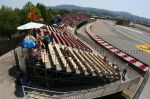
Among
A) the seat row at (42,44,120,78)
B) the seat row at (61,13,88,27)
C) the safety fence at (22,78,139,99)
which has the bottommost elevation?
the seat row at (61,13,88,27)

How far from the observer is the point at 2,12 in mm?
66375

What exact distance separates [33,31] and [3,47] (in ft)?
27.8

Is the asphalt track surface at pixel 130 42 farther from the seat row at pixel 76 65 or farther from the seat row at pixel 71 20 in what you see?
the seat row at pixel 71 20

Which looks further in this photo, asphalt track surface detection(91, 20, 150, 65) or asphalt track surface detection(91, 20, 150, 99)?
asphalt track surface detection(91, 20, 150, 65)

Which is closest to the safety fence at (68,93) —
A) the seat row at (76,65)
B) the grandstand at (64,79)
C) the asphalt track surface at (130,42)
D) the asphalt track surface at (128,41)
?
the grandstand at (64,79)

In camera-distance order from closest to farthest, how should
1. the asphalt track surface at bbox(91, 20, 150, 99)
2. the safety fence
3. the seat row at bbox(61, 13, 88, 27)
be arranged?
the safety fence, the asphalt track surface at bbox(91, 20, 150, 99), the seat row at bbox(61, 13, 88, 27)

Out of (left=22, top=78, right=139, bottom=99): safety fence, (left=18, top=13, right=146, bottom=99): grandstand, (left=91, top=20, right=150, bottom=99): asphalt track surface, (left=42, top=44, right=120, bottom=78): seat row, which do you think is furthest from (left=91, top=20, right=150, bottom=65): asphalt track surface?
(left=22, top=78, right=139, bottom=99): safety fence

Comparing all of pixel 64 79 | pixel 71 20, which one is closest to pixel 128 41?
pixel 71 20

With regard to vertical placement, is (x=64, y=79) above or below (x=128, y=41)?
above

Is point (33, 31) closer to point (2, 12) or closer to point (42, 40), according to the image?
point (42, 40)

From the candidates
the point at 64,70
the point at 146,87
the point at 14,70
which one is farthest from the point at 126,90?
the point at 14,70

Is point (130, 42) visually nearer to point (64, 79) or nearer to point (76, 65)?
point (76, 65)

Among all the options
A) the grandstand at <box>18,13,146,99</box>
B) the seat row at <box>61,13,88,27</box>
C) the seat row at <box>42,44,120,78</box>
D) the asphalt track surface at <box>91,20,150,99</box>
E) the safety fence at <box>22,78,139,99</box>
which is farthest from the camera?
the seat row at <box>61,13,88,27</box>

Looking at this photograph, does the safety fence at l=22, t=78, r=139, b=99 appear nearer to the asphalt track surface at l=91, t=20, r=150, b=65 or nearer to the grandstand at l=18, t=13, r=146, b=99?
the grandstand at l=18, t=13, r=146, b=99
